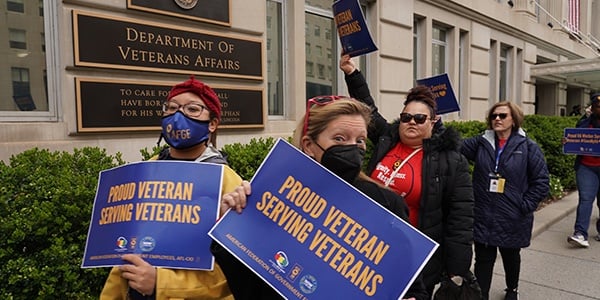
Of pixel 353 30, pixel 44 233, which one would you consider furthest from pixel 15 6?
pixel 353 30

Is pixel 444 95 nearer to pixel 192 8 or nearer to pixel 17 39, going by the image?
pixel 192 8

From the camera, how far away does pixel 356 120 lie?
174cm

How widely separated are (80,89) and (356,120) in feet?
12.9

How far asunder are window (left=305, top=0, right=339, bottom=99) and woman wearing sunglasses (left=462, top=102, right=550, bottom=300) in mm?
4349

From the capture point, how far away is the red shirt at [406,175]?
278 centimetres

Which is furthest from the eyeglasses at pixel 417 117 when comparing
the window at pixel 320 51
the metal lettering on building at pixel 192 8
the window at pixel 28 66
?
the window at pixel 320 51

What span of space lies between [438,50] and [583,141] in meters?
6.03

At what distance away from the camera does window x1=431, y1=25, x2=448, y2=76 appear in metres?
11.5

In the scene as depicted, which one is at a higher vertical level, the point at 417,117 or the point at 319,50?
the point at 319,50

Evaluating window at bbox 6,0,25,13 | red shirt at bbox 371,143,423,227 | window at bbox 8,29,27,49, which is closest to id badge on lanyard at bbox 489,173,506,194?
red shirt at bbox 371,143,423,227

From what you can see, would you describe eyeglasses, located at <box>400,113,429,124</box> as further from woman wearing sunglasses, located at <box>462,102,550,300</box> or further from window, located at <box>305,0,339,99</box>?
window, located at <box>305,0,339,99</box>

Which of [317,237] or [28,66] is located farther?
[28,66]

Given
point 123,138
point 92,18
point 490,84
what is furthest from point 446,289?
point 490,84

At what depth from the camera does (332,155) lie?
1.67 m
